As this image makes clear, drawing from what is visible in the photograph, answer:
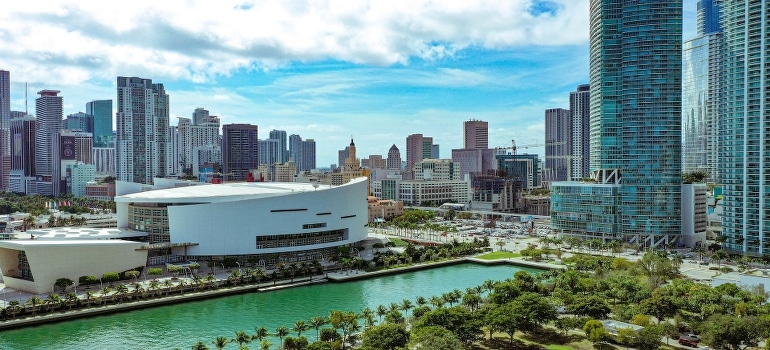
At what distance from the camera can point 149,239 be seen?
39.2 metres

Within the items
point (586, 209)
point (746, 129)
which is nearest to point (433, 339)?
point (586, 209)

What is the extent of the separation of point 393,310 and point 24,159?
117 metres

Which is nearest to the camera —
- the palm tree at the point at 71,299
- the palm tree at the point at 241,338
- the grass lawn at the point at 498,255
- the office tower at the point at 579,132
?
the palm tree at the point at 241,338

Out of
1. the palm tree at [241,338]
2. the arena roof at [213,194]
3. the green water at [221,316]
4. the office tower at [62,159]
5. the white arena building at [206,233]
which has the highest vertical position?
the office tower at [62,159]

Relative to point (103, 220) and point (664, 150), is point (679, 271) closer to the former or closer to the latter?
point (664, 150)

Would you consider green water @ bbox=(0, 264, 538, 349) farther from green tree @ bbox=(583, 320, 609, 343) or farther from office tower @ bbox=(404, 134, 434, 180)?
office tower @ bbox=(404, 134, 434, 180)

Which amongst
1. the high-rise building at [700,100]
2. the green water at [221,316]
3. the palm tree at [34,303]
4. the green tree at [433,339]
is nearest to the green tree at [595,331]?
the green tree at [433,339]

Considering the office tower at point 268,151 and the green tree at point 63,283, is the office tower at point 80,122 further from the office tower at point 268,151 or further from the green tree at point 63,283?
the green tree at point 63,283

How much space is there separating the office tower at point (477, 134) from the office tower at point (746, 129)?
370 ft

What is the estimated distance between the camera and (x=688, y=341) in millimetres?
21312

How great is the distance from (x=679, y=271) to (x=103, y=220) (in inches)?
2129

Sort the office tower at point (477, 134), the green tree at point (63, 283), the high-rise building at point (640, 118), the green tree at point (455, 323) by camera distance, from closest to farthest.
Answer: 1. the green tree at point (455, 323)
2. the green tree at point (63, 283)
3. the high-rise building at point (640, 118)
4. the office tower at point (477, 134)

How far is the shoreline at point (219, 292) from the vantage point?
2587cm

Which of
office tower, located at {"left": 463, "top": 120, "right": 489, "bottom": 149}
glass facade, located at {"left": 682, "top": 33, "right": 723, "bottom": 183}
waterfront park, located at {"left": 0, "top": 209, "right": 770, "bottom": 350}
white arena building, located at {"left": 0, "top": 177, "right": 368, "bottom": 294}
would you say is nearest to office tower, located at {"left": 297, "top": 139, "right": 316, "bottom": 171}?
office tower, located at {"left": 463, "top": 120, "right": 489, "bottom": 149}
